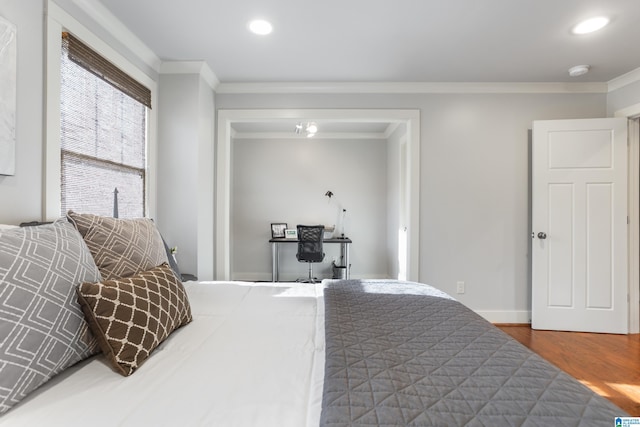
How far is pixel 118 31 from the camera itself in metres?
2.03

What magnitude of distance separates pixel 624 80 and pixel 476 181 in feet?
5.25

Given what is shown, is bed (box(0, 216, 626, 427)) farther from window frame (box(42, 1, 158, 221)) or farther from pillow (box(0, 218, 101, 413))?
window frame (box(42, 1, 158, 221))

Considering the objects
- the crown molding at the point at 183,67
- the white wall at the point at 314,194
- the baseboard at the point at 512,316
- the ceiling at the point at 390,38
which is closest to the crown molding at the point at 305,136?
the white wall at the point at 314,194

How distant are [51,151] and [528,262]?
3939 mm

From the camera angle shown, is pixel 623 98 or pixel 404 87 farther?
pixel 404 87

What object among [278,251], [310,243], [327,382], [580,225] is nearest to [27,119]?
[327,382]

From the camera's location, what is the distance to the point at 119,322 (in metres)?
0.88

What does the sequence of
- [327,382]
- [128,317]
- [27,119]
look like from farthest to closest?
[27,119], [128,317], [327,382]

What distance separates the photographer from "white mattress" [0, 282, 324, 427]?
645mm

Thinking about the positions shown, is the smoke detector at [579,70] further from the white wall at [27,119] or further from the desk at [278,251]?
the white wall at [27,119]

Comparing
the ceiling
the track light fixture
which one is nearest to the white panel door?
the ceiling

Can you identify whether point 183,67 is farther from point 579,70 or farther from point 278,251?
point 579,70

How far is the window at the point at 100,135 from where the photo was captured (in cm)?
170

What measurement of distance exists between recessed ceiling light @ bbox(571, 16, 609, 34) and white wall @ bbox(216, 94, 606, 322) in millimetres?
911
